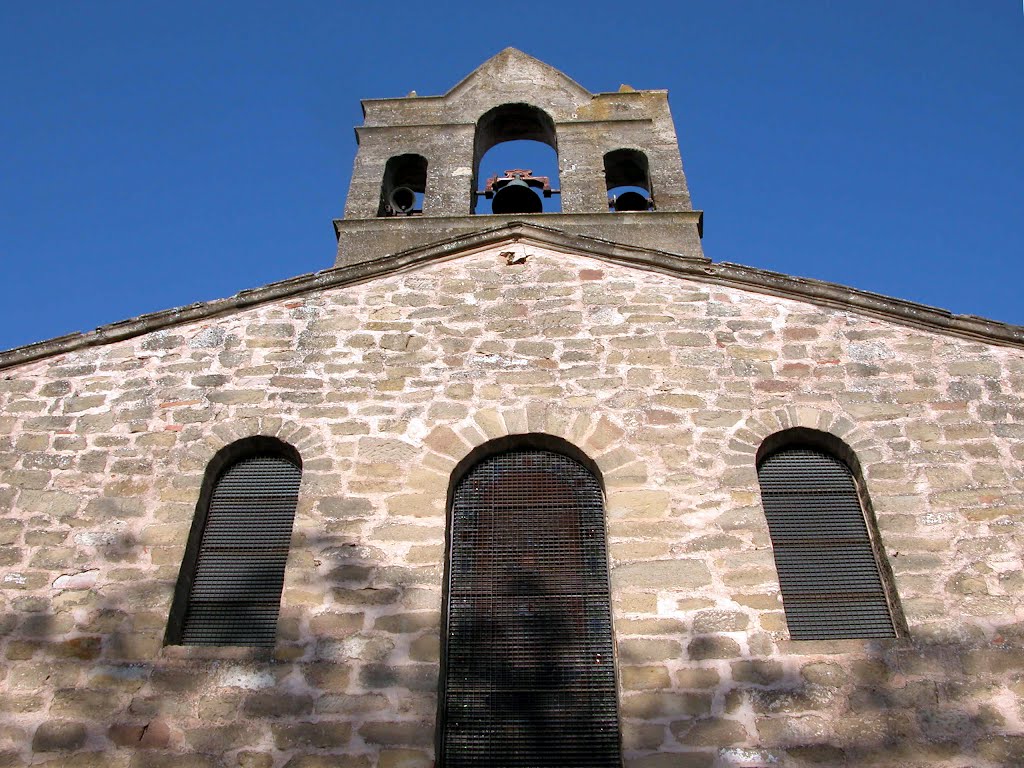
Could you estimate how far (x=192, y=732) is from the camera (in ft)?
15.3

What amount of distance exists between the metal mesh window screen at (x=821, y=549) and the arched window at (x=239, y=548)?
310 cm

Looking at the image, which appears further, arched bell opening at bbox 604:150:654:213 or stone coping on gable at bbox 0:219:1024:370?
arched bell opening at bbox 604:150:654:213

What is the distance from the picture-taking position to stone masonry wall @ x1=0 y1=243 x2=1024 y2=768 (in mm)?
4656

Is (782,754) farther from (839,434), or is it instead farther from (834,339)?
(834,339)

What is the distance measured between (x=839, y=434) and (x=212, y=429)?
4202 mm

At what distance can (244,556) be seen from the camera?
5605 millimetres

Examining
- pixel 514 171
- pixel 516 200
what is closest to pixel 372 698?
pixel 516 200

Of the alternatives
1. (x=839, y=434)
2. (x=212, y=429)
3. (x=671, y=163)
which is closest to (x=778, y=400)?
(x=839, y=434)

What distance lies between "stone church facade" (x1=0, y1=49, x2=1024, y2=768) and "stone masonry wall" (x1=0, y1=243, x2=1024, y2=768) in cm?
2

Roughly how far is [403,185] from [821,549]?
6.86 metres

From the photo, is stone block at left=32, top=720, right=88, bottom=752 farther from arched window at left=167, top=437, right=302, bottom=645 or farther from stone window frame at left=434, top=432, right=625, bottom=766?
stone window frame at left=434, top=432, right=625, bottom=766

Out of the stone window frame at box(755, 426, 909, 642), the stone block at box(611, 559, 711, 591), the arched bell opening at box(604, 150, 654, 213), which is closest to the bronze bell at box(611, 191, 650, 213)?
the arched bell opening at box(604, 150, 654, 213)

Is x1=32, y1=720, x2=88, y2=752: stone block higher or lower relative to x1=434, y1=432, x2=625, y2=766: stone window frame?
lower

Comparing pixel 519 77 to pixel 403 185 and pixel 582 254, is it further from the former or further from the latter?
pixel 582 254
